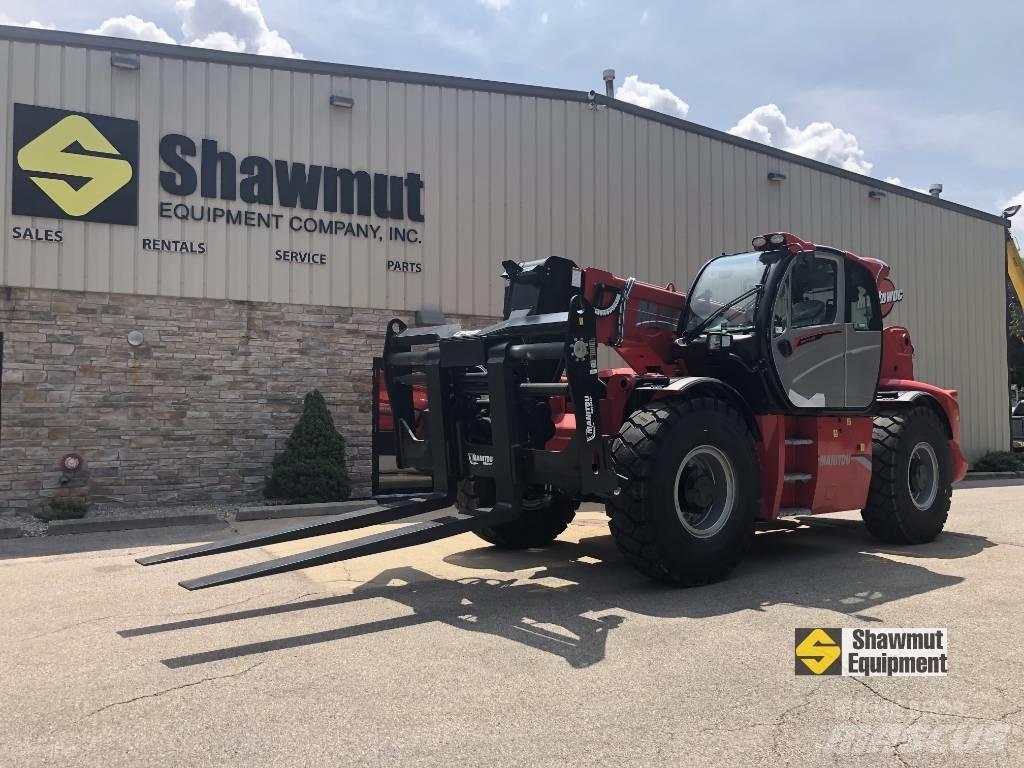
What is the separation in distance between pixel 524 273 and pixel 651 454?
89.7 inches

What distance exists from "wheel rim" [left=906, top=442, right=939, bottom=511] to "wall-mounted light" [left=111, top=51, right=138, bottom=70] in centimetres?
1098

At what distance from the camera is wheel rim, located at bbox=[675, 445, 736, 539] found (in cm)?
631

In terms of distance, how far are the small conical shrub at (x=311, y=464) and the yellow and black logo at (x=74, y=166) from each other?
365cm

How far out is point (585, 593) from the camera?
20.5 feet

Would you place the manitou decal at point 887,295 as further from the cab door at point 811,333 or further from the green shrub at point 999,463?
the green shrub at point 999,463

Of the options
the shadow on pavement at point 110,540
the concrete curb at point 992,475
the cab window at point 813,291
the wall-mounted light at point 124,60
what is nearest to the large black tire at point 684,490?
the cab window at point 813,291

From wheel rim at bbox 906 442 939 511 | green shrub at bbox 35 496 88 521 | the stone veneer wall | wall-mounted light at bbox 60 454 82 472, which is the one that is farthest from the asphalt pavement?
the stone veneer wall

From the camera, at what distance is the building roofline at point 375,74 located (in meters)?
11.2

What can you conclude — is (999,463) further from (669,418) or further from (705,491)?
(669,418)

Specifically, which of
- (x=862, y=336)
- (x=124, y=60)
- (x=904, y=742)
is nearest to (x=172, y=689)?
(x=904, y=742)

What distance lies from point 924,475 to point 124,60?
11.3 meters

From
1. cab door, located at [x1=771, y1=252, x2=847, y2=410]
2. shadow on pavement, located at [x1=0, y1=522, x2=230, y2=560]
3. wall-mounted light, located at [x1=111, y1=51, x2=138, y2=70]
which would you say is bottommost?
shadow on pavement, located at [x1=0, y1=522, x2=230, y2=560]

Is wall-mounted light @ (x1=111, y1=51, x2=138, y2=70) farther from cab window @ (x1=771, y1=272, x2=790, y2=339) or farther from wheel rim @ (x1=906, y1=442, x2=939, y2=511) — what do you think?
wheel rim @ (x1=906, y1=442, x2=939, y2=511)

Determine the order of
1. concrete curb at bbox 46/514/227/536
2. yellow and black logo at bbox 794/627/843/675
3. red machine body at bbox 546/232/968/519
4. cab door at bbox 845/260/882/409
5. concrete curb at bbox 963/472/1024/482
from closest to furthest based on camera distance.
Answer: yellow and black logo at bbox 794/627/843/675 < red machine body at bbox 546/232/968/519 < cab door at bbox 845/260/882/409 < concrete curb at bbox 46/514/227/536 < concrete curb at bbox 963/472/1024/482
